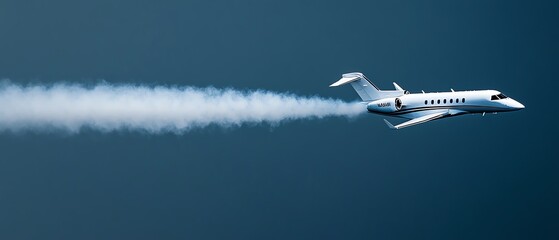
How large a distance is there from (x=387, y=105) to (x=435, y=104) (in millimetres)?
3525

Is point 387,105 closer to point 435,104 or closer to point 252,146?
point 435,104

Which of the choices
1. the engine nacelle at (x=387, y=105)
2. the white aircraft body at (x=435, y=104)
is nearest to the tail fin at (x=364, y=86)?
the white aircraft body at (x=435, y=104)

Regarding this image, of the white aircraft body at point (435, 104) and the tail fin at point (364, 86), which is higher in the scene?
the tail fin at point (364, 86)

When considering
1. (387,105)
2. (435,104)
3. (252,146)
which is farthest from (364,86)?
(252,146)

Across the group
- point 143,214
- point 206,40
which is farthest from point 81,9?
point 143,214

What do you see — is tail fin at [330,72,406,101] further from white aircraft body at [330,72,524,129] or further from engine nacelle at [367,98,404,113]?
engine nacelle at [367,98,404,113]

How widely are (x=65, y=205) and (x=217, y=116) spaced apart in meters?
117

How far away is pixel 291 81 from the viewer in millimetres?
163875

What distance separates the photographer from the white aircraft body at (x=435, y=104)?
73.1 meters

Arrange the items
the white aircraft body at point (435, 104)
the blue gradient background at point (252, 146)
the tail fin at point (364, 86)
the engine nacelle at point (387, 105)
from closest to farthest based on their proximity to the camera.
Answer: the white aircraft body at point (435, 104), the engine nacelle at point (387, 105), the tail fin at point (364, 86), the blue gradient background at point (252, 146)

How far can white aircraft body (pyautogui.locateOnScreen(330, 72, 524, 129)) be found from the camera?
73.1 m

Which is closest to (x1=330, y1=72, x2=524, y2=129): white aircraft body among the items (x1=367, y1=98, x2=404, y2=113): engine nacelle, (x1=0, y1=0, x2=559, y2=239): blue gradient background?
(x1=367, y1=98, x2=404, y2=113): engine nacelle

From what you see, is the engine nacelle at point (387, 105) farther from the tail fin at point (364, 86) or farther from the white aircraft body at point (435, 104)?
the tail fin at point (364, 86)

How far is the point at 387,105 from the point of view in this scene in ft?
249
